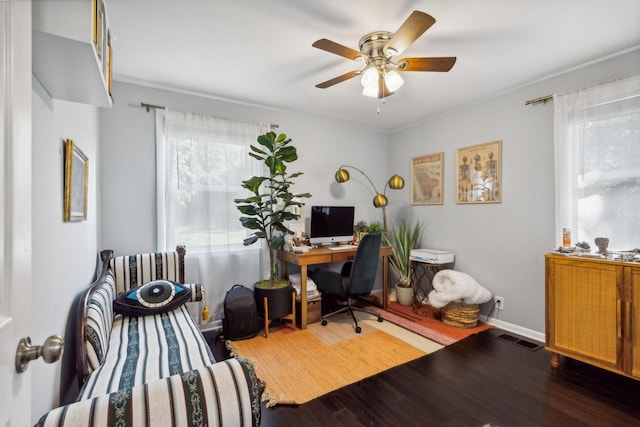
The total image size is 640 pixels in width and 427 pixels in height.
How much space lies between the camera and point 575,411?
170 cm

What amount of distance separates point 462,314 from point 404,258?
93 centimetres

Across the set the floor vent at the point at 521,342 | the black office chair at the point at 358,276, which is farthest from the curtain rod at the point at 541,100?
the floor vent at the point at 521,342

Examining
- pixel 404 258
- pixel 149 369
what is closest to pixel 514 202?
pixel 404 258

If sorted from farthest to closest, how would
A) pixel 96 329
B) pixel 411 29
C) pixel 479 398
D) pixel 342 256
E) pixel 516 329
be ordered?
pixel 342 256 → pixel 516 329 → pixel 479 398 → pixel 411 29 → pixel 96 329

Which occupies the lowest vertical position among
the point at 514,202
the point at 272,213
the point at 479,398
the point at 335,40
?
the point at 479,398

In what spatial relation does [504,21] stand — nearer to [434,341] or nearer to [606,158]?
[606,158]

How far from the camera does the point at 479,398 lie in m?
1.82

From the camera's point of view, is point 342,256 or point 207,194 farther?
point 342,256

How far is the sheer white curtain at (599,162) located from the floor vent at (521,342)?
0.92 m

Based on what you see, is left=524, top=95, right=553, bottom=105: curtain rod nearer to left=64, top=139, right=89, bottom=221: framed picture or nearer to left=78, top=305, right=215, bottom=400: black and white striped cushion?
left=78, top=305, right=215, bottom=400: black and white striped cushion

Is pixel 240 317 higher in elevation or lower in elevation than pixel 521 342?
higher

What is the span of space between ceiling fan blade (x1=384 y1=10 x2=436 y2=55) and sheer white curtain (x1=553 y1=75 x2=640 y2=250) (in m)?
1.78

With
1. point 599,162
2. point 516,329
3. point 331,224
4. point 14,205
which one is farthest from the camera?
point 331,224

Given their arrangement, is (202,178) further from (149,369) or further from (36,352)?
(36,352)
